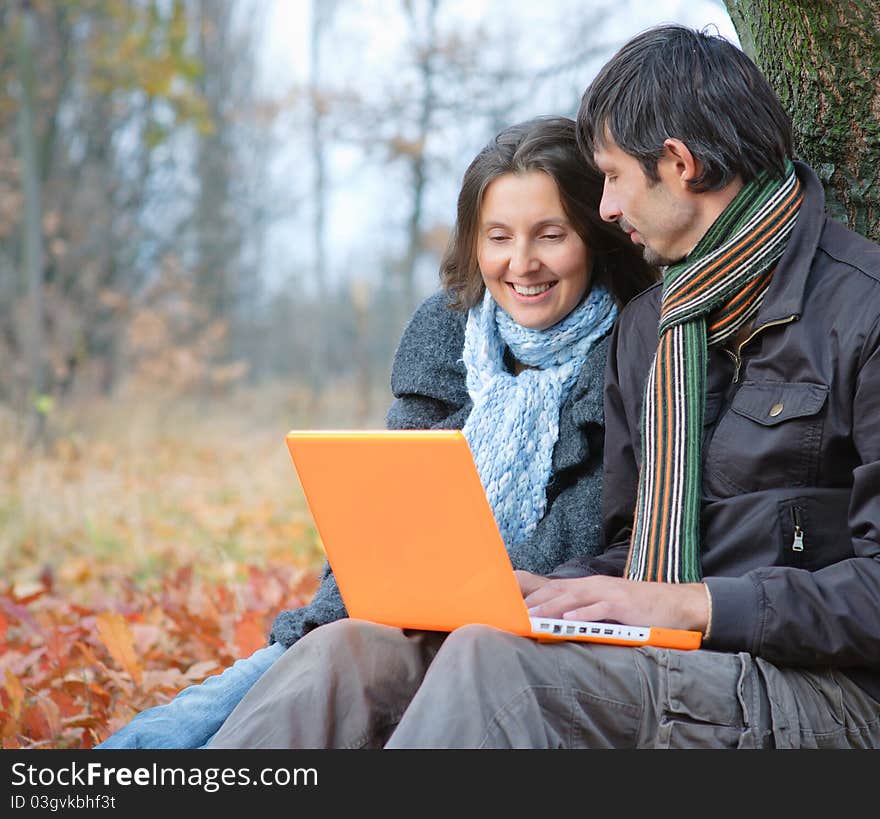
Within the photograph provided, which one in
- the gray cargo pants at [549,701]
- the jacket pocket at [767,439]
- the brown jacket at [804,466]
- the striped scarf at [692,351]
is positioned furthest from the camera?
the striped scarf at [692,351]

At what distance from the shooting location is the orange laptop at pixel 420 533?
5.93 ft

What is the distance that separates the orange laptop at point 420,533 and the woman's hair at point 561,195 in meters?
1.10

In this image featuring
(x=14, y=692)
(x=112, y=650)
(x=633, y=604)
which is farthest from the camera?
(x=112, y=650)

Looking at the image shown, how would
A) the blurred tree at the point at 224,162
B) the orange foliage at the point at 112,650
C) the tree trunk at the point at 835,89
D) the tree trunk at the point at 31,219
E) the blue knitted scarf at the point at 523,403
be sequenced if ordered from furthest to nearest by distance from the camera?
the blurred tree at the point at 224,162
the tree trunk at the point at 31,219
the orange foliage at the point at 112,650
the blue knitted scarf at the point at 523,403
the tree trunk at the point at 835,89

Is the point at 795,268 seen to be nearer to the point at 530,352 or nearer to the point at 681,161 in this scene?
the point at 681,161

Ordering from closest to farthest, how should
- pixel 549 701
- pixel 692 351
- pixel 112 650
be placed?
pixel 549 701 < pixel 692 351 < pixel 112 650

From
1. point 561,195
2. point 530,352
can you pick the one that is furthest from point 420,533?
point 561,195

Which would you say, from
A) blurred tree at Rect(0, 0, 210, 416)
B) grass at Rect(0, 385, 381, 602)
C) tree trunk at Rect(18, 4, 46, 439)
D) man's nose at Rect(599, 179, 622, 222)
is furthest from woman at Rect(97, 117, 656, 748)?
blurred tree at Rect(0, 0, 210, 416)

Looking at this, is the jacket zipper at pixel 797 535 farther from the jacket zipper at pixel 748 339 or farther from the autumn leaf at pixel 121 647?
the autumn leaf at pixel 121 647

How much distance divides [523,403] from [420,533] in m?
0.88

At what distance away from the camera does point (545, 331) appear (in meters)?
2.80

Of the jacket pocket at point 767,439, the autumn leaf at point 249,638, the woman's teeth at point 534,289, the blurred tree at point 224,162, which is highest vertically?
the blurred tree at point 224,162

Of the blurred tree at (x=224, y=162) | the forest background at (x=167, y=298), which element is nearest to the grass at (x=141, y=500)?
the forest background at (x=167, y=298)

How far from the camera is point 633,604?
2004 mm
